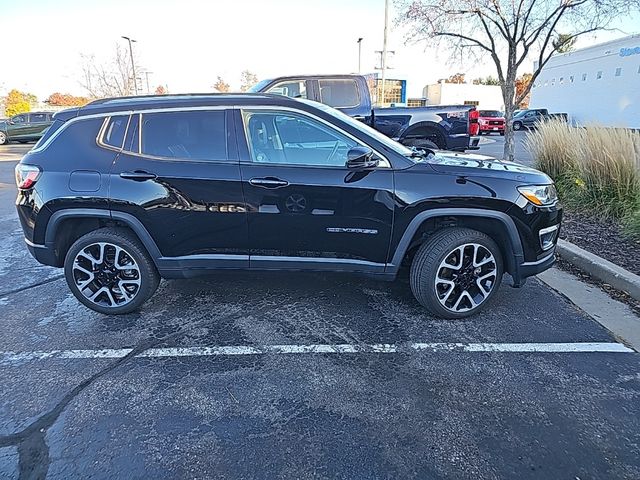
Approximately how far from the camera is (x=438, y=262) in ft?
11.4

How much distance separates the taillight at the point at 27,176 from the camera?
3.53 metres

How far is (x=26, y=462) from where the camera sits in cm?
220

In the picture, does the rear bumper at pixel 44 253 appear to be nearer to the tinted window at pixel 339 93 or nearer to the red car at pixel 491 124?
the tinted window at pixel 339 93

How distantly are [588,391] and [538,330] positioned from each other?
0.80m

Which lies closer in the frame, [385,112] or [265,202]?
[265,202]

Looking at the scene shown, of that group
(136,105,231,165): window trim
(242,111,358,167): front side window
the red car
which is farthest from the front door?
the red car

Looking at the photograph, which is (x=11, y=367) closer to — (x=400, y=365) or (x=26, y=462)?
(x=26, y=462)

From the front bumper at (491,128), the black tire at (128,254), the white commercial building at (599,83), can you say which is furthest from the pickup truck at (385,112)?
the front bumper at (491,128)

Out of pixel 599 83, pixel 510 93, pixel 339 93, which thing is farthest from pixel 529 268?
pixel 599 83

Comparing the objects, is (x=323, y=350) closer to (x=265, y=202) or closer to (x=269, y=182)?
(x=265, y=202)

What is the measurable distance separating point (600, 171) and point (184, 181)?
625 centimetres

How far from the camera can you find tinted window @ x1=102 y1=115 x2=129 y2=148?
11.6 feet

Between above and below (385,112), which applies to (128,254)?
below

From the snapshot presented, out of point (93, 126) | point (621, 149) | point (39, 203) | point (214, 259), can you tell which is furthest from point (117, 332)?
point (621, 149)
